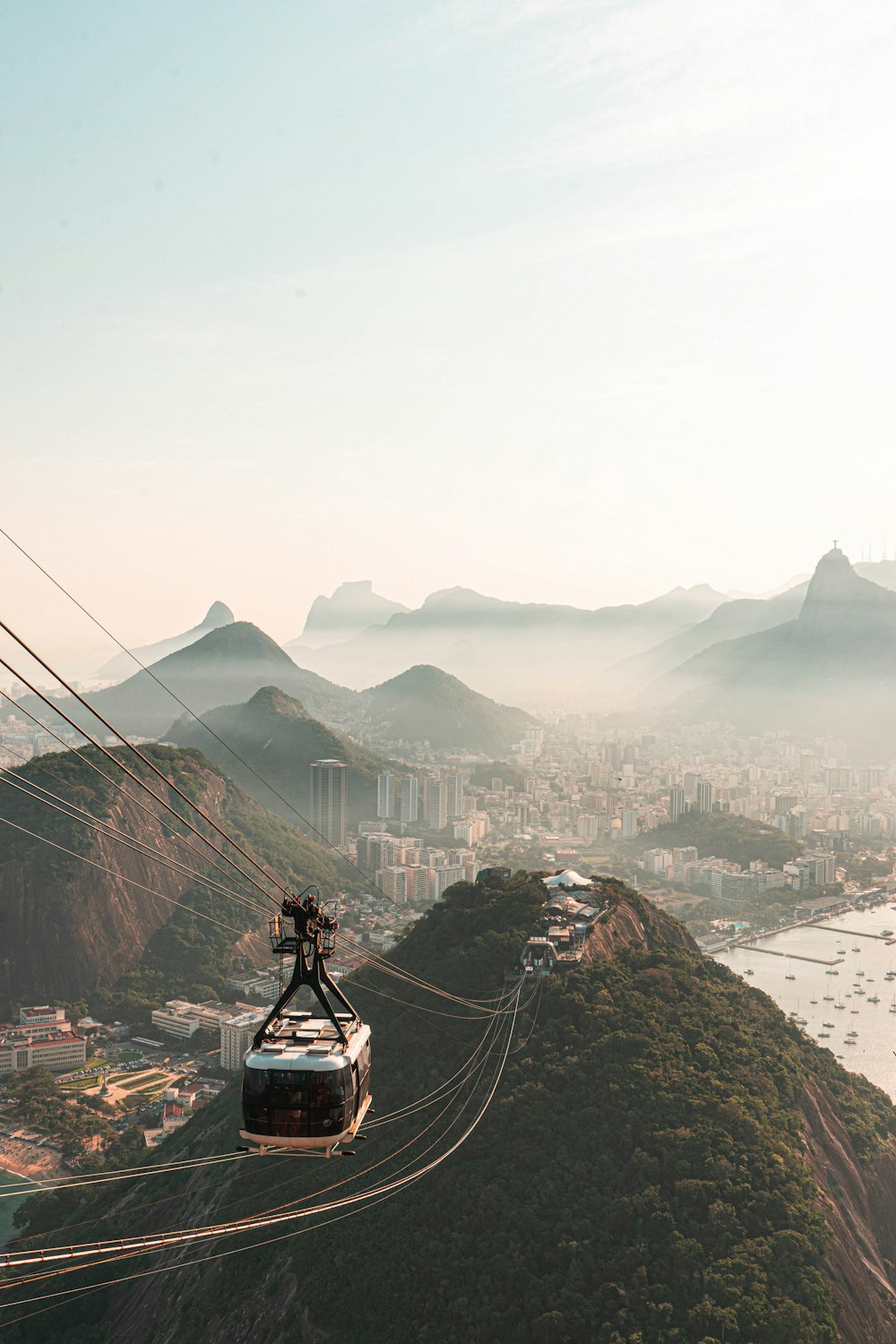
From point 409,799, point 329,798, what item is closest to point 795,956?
point 329,798

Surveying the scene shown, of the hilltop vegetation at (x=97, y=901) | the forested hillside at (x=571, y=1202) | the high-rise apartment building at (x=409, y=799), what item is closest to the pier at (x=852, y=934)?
the hilltop vegetation at (x=97, y=901)

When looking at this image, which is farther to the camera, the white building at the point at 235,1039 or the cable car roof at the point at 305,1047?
the white building at the point at 235,1039

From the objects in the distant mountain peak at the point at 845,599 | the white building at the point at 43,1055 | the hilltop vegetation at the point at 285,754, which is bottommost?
the white building at the point at 43,1055

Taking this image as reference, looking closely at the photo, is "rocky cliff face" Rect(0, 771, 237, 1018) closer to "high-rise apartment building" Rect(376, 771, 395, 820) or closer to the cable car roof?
"high-rise apartment building" Rect(376, 771, 395, 820)

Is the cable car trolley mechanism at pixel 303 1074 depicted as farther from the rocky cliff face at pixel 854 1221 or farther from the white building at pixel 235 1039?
the white building at pixel 235 1039

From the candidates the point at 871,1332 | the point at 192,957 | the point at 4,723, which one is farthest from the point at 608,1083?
the point at 4,723

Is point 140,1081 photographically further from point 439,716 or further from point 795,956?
point 439,716
